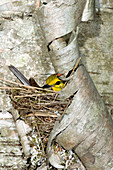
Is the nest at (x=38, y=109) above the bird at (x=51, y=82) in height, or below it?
below

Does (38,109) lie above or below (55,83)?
below

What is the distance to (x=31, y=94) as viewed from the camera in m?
1.61

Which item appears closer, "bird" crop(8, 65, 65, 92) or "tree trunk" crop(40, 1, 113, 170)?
"tree trunk" crop(40, 1, 113, 170)

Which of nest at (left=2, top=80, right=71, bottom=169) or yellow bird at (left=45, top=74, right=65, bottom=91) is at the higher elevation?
yellow bird at (left=45, top=74, right=65, bottom=91)

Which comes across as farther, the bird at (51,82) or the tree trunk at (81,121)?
the bird at (51,82)

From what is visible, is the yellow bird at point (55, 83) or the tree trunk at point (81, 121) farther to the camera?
the yellow bird at point (55, 83)

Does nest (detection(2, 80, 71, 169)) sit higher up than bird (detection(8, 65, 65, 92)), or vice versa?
bird (detection(8, 65, 65, 92))

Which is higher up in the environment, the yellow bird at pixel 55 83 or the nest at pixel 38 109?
the yellow bird at pixel 55 83

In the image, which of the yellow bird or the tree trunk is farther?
the yellow bird

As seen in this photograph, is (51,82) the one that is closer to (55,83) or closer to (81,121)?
(55,83)

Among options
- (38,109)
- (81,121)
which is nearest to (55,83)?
(38,109)

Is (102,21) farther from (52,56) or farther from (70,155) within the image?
(70,155)

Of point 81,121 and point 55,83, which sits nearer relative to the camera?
point 81,121

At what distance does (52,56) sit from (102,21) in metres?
A: 0.59
